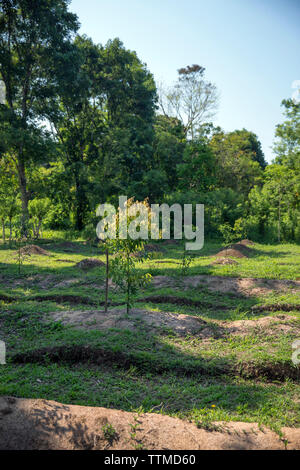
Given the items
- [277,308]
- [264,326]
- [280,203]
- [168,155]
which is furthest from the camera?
[168,155]

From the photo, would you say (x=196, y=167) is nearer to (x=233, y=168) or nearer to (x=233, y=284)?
(x=233, y=168)

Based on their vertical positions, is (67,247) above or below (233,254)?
above

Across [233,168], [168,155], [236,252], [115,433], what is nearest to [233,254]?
[236,252]

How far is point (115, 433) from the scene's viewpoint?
2.91m

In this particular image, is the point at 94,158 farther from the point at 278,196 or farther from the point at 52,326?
the point at 52,326

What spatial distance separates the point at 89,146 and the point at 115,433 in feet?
60.6

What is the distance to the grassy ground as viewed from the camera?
11.6ft

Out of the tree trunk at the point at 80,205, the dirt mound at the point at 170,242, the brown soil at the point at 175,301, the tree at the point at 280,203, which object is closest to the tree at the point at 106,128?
the tree trunk at the point at 80,205

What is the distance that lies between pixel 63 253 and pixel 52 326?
832cm

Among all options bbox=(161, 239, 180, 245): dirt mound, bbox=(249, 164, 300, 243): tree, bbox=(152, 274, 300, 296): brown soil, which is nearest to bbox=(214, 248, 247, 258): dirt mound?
bbox=(152, 274, 300, 296): brown soil

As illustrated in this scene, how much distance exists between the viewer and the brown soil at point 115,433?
9.17ft

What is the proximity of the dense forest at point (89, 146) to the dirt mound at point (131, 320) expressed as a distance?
30.5 ft
